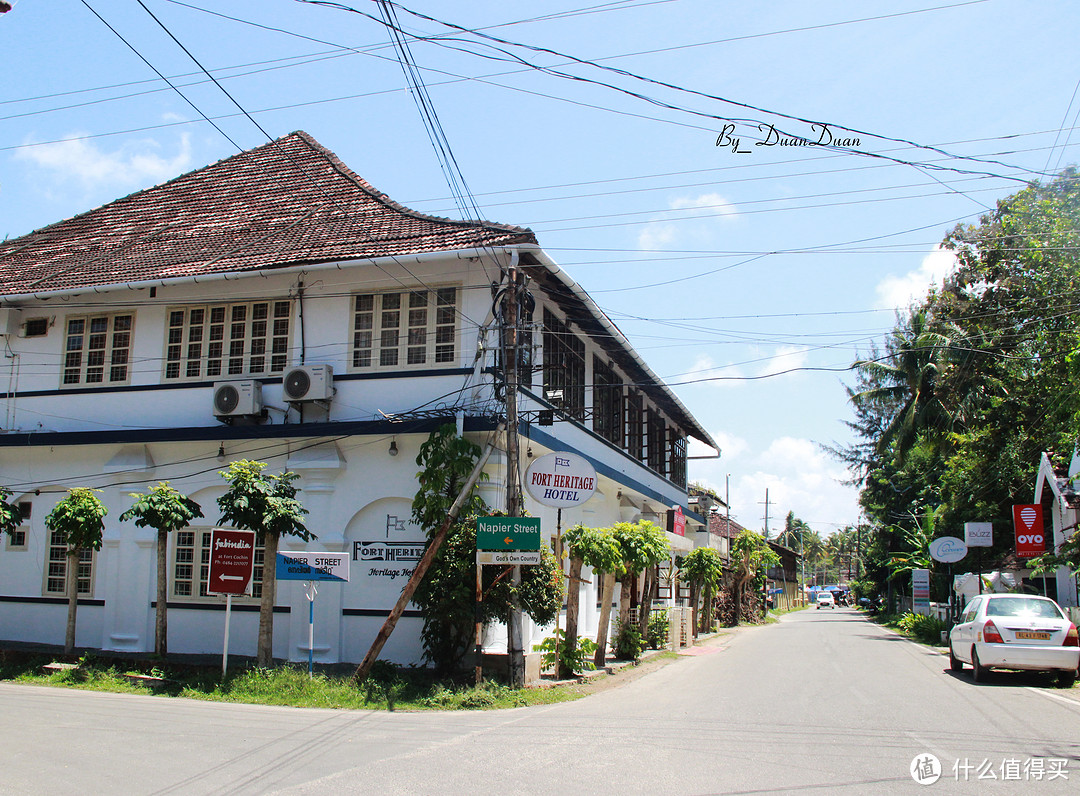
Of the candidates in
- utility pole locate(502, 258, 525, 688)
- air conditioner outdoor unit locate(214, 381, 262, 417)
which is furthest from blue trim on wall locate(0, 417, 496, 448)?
utility pole locate(502, 258, 525, 688)

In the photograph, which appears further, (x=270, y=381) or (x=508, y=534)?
(x=270, y=381)

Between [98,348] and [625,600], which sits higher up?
[98,348]

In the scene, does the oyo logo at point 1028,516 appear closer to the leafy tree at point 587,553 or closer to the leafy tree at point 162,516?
the leafy tree at point 587,553

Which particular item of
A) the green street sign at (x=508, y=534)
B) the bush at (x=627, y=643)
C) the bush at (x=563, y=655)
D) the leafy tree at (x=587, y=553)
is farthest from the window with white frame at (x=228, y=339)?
the bush at (x=627, y=643)

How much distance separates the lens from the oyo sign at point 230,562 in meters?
13.9

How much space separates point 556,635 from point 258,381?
7.16 metres

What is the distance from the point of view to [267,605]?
1409 centimetres

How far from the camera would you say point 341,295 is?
16484 millimetres

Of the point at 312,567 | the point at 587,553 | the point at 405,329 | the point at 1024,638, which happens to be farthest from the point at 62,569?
the point at 1024,638

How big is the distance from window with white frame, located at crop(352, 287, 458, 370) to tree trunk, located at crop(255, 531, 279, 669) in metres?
3.75

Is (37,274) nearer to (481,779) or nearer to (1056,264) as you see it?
(481,779)

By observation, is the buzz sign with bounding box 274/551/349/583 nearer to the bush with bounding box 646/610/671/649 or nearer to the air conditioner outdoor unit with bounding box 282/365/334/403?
the air conditioner outdoor unit with bounding box 282/365/334/403

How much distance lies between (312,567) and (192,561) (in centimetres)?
455

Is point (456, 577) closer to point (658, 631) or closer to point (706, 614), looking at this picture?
point (658, 631)
